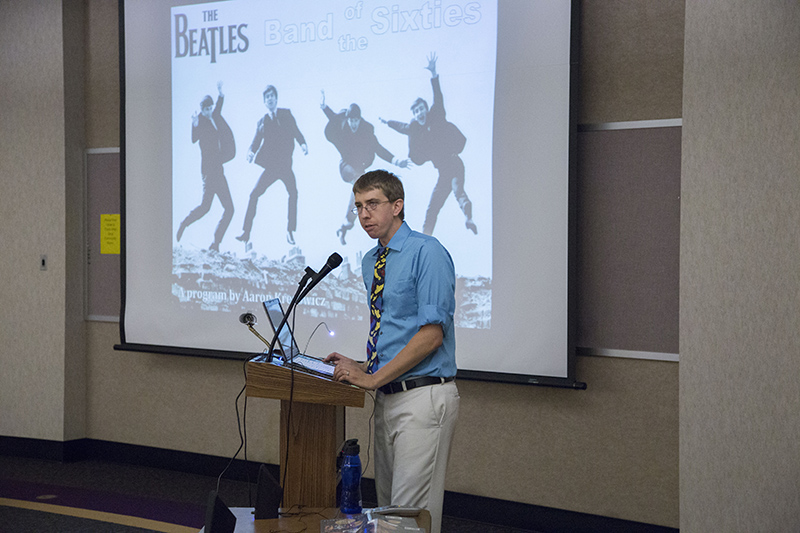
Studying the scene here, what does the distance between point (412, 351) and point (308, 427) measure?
427mm

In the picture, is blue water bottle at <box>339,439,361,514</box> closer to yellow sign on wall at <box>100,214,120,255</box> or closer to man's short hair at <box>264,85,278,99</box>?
man's short hair at <box>264,85,278,99</box>

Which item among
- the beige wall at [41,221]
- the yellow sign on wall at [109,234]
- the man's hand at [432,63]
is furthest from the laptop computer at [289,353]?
the beige wall at [41,221]

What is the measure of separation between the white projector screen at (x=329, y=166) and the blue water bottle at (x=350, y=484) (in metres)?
1.37

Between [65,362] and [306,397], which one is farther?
[65,362]

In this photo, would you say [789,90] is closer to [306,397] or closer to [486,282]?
[486,282]

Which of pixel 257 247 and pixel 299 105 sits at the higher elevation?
pixel 299 105

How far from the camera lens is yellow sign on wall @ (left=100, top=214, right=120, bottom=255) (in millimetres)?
4172

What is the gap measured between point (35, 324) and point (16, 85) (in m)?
1.55

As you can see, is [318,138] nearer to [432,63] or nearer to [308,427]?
[432,63]

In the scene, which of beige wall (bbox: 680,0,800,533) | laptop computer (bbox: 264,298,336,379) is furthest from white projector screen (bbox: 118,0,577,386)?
laptop computer (bbox: 264,298,336,379)

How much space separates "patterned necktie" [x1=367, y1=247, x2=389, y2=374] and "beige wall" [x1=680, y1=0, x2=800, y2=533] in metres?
1.27

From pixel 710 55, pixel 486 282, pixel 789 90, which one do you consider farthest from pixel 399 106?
pixel 789 90

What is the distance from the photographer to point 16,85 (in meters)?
4.24

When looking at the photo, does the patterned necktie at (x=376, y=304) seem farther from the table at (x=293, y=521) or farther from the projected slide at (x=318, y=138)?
the projected slide at (x=318, y=138)
